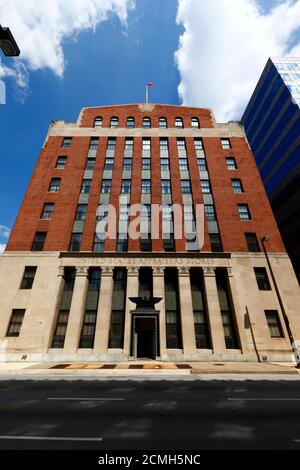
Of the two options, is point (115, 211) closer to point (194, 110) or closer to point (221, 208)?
point (221, 208)

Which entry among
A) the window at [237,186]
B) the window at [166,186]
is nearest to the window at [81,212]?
the window at [166,186]

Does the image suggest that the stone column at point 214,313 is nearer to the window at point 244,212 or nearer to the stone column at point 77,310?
the window at point 244,212

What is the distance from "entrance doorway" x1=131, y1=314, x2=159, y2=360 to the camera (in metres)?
21.8

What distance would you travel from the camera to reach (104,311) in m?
22.8

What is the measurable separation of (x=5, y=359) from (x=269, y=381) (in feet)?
71.5

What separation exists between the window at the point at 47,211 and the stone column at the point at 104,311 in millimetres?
10676

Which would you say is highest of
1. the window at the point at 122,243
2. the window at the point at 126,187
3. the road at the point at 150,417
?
the window at the point at 126,187

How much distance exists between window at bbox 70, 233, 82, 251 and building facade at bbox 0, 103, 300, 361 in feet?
0.55

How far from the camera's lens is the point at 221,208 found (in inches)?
1149

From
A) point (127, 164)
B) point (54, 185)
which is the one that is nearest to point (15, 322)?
point (54, 185)

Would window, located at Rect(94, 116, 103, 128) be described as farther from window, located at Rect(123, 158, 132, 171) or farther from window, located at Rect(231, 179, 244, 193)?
window, located at Rect(231, 179, 244, 193)

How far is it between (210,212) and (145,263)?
1117 centimetres

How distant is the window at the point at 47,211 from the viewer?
94.1 feet

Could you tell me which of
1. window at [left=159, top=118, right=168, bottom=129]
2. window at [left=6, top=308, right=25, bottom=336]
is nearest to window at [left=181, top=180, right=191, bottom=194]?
window at [left=159, top=118, right=168, bottom=129]
